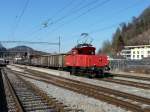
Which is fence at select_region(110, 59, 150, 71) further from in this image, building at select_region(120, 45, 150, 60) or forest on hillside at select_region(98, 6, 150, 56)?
forest on hillside at select_region(98, 6, 150, 56)

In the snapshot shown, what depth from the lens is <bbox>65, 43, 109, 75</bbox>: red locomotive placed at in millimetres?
35906

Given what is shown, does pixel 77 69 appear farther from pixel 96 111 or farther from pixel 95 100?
pixel 96 111

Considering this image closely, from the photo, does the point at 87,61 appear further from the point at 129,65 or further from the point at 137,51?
the point at 137,51

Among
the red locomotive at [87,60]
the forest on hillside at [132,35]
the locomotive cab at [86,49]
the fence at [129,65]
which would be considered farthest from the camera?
the forest on hillside at [132,35]

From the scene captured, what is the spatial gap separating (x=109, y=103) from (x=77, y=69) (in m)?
24.7

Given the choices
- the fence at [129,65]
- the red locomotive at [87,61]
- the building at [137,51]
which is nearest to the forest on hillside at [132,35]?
the building at [137,51]

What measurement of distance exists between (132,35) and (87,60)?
145 meters

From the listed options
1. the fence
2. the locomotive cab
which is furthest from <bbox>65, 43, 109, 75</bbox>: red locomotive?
the fence

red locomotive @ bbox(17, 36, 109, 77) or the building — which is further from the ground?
the building

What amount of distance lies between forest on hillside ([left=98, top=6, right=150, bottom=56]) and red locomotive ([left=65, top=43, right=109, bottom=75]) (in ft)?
381

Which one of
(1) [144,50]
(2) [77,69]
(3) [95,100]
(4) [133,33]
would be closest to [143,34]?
(4) [133,33]

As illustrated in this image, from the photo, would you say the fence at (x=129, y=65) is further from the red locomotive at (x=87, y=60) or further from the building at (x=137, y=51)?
the building at (x=137, y=51)

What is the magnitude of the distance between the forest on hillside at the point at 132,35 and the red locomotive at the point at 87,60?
381ft

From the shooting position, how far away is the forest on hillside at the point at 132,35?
165500 millimetres
